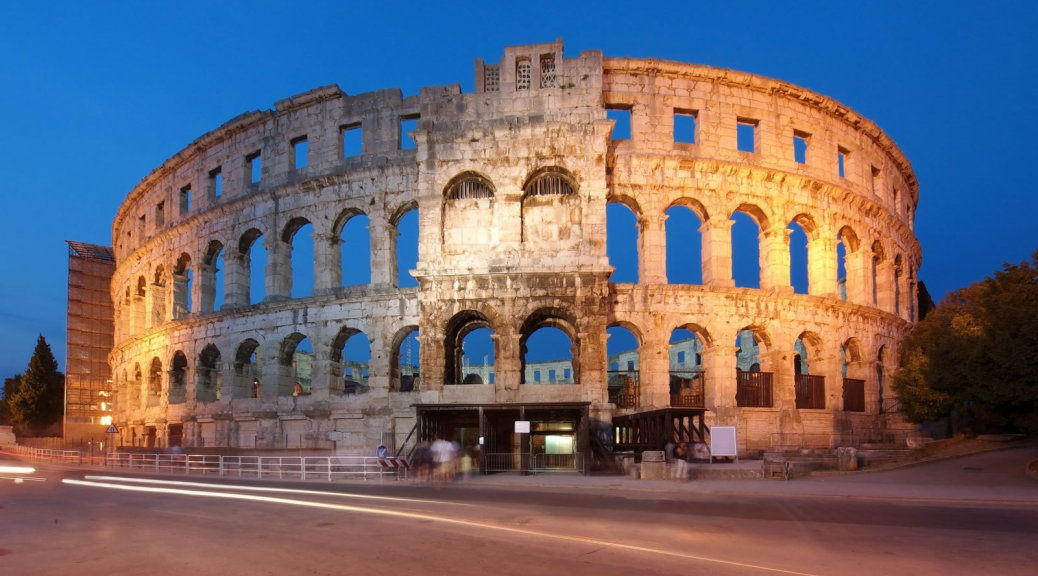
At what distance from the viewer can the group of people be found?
22.2 metres

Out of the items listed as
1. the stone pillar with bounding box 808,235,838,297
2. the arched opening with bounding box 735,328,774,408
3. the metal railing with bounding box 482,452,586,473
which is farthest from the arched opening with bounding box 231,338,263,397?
the stone pillar with bounding box 808,235,838,297

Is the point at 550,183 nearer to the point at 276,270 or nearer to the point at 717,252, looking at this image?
the point at 717,252

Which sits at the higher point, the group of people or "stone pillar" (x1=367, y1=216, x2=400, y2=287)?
"stone pillar" (x1=367, y1=216, x2=400, y2=287)

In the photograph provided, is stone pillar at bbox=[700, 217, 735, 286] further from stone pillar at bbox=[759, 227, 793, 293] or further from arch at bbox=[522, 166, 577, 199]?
arch at bbox=[522, 166, 577, 199]

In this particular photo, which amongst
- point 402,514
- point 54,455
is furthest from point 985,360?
point 54,455

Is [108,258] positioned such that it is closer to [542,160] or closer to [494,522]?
[542,160]

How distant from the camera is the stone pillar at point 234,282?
35.8 metres

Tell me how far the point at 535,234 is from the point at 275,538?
19.0 metres

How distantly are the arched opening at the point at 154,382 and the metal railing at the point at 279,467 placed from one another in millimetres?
6777

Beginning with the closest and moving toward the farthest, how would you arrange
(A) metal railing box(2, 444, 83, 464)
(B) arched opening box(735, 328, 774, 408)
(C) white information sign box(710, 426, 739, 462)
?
(C) white information sign box(710, 426, 739, 462) → (B) arched opening box(735, 328, 774, 408) → (A) metal railing box(2, 444, 83, 464)

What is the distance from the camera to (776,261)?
31891 mm

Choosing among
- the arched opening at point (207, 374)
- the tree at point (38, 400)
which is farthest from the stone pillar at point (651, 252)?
the tree at point (38, 400)

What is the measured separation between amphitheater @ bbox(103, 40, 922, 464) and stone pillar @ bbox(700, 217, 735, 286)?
0.31ft

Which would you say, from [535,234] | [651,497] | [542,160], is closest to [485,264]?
[535,234]
